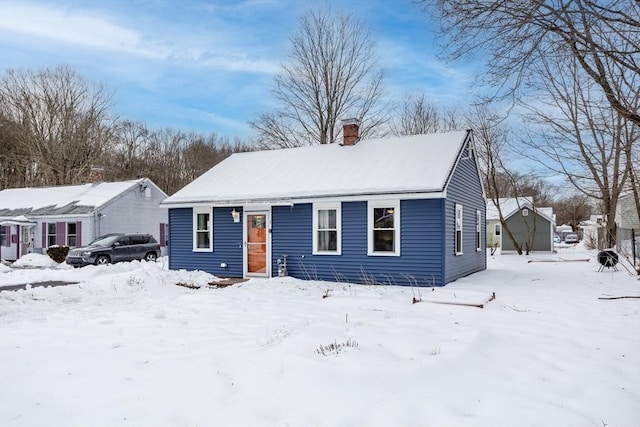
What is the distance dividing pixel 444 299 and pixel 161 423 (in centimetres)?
713

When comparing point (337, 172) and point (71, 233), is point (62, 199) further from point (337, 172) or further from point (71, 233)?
point (337, 172)

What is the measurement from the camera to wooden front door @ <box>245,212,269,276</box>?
14.7 metres

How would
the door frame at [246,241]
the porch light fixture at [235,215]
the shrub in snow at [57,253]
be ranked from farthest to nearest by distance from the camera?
the shrub in snow at [57,253] → the porch light fixture at [235,215] → the door frame at [246,241]

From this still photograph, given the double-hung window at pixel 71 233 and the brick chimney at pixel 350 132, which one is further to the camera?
the double-hung window at pixel 71 233

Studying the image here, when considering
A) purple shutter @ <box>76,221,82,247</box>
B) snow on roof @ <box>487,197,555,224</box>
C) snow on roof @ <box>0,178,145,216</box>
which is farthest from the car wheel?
snow on roof @ <box>487,197,555,224</box>

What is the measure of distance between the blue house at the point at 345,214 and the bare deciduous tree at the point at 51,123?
2631 cm

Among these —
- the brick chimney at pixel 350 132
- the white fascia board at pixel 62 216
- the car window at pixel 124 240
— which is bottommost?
the car window at pixel 124 240

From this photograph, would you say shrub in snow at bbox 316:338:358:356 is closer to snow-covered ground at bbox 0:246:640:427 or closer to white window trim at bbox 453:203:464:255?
snow-covered ground at bbox 0:246:640:427

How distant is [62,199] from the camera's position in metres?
26.8

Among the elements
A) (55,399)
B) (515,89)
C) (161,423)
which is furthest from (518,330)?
(55,399)

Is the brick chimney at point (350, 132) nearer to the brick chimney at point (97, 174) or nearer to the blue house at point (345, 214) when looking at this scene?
the blue house at point (345, 214)

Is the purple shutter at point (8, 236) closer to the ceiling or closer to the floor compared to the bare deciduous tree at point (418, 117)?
closer to the floor

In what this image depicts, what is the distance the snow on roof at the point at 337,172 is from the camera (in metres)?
13.2

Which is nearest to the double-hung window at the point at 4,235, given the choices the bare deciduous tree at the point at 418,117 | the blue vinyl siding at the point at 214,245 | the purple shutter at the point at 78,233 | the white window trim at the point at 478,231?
the purple shutter at the point at 78,233
